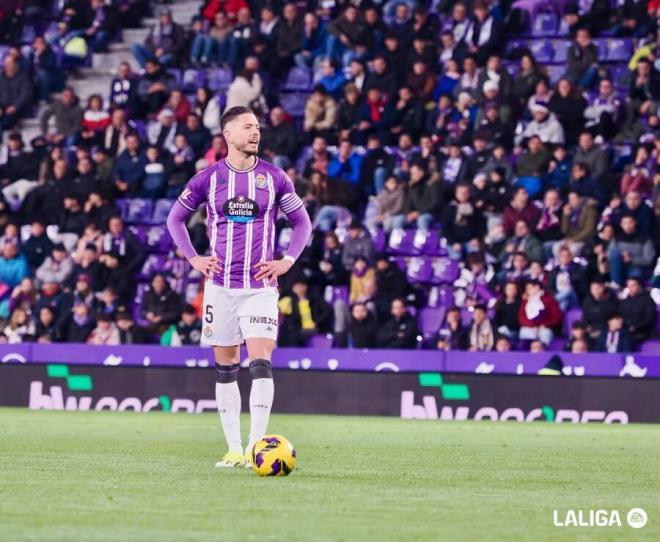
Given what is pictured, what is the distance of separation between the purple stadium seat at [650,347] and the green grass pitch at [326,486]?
15.5ft

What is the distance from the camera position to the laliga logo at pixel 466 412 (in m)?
19.1

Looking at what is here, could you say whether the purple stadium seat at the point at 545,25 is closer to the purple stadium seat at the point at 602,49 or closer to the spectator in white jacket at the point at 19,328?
the purple stadium seat at the point at 602,49

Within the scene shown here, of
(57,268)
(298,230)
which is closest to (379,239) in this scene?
(57,268)

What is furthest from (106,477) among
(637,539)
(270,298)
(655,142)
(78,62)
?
(78,62)

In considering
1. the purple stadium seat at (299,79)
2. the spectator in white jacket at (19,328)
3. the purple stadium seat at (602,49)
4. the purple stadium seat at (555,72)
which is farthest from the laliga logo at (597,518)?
the purple stadium seat at (299,79)

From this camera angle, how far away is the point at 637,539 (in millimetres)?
6840

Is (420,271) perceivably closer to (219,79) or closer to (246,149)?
(219,79)

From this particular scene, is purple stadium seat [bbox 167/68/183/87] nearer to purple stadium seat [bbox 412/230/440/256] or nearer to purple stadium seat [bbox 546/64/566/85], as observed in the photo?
Result: purple stadium seat [bbox 546/64/566/85]

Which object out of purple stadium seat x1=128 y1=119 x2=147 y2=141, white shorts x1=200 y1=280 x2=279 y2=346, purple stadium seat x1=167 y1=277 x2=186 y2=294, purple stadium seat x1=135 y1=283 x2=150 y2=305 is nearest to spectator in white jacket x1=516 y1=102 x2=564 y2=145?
purple stadium seat x1=167 y1=277 x2=186 y2=294

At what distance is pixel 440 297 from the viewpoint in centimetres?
2264

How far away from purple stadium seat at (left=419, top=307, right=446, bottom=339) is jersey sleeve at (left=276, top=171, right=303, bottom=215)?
1134cm

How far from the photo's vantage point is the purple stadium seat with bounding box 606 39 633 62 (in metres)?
25.1

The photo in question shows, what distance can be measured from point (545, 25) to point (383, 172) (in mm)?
4358

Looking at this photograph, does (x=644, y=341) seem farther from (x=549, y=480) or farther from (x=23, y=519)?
(x=23, y=519)
